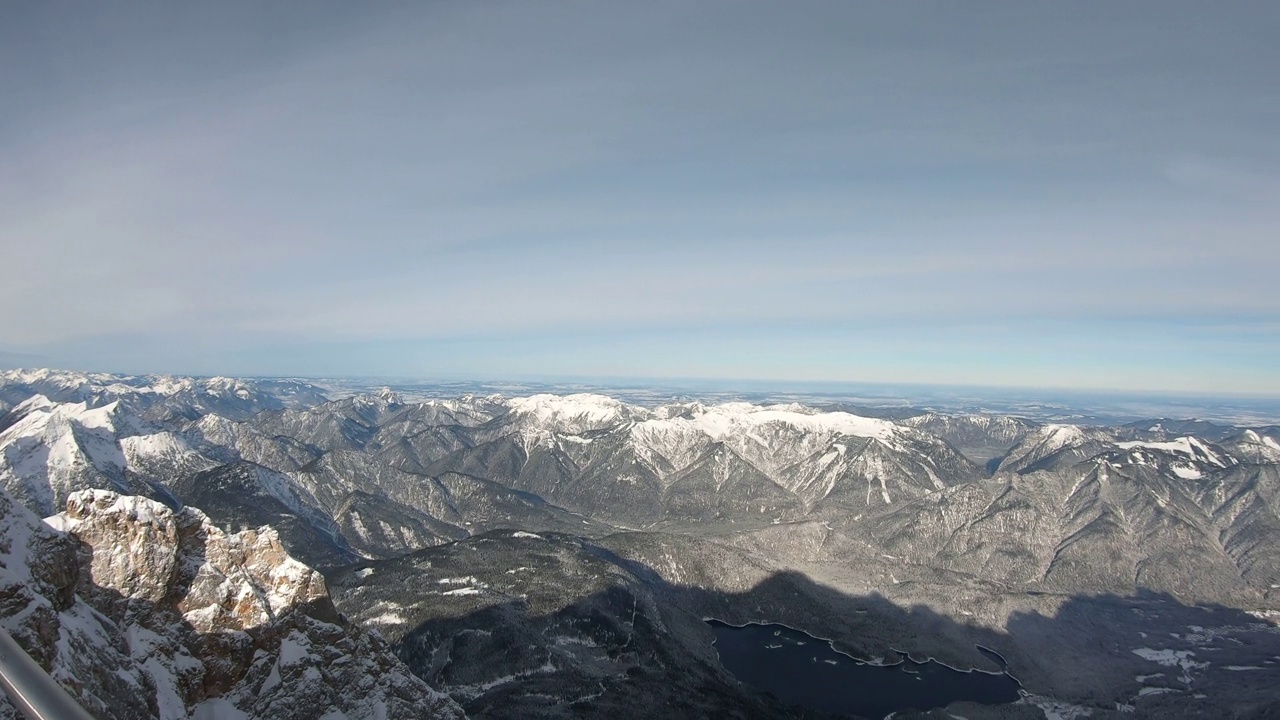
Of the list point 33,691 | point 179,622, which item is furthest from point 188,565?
point 33,691

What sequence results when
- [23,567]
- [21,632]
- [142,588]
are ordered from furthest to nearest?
[142,588]
[23,567]
[21,632]

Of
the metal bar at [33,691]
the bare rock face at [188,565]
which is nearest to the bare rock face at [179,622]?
the bare rock face at [188,565]

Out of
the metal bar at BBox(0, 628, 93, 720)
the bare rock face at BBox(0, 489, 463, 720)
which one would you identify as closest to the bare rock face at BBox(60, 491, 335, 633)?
the bare rock face at BBox(0, 489, 463, 720)

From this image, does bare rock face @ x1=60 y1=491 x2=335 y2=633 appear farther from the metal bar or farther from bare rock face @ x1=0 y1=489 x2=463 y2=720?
the metal bar

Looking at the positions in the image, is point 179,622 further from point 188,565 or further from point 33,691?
point 33,691

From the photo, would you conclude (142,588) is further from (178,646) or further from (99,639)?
(99,639)

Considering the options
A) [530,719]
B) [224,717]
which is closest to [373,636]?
[224,717]
